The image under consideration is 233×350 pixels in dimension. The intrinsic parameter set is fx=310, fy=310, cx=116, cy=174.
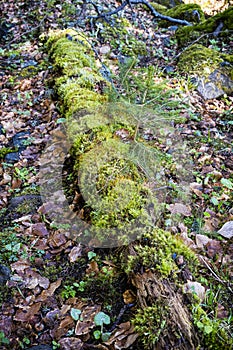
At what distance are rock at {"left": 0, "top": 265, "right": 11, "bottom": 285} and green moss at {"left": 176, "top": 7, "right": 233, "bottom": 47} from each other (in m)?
5.93

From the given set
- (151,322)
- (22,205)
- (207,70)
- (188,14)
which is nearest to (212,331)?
(151,322)

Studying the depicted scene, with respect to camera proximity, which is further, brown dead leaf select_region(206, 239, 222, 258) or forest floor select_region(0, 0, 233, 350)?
brown dead leaf select_region(206, 239, 222, 258)

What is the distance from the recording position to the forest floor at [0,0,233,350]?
2.24 metres

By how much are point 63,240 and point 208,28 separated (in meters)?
6.03

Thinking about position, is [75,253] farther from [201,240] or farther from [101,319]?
[201,240]

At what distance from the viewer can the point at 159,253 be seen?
2.29m

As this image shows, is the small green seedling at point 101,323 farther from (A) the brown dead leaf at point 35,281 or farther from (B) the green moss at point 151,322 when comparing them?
(A) the brown dead leaf at point 35,281

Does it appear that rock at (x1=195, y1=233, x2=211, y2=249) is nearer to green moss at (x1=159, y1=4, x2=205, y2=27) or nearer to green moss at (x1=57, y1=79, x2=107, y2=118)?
green moss at (x1=57, y1=79, x2=107, y2=118)

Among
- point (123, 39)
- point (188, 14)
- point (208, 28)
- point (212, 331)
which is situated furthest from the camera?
point (188, 14)

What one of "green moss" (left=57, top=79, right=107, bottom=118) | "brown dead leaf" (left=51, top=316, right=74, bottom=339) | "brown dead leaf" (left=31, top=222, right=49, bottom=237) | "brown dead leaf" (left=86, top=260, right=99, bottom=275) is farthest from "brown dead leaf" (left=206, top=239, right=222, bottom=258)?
"green moss" (left=57, top=79, right=107, bottom=118)

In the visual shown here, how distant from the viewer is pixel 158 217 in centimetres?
271

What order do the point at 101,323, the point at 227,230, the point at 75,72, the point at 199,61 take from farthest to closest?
the point at 199,61 → the point at 75,72 → the point at 227,230 → the point at 101,323

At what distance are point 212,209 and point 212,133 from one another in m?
1.46

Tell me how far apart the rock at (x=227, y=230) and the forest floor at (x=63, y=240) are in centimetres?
5
